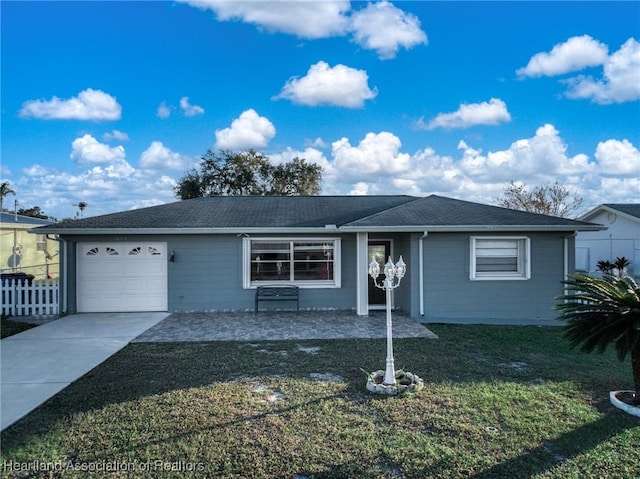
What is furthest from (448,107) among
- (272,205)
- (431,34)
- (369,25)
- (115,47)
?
(115,47)

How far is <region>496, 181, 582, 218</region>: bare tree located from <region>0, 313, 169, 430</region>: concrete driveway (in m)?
28.5

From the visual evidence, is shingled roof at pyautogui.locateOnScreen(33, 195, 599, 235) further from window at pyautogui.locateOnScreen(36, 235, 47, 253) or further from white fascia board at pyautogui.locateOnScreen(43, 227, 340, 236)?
window at pyautogui.locateOnScreen(36, 235, 47, 253)

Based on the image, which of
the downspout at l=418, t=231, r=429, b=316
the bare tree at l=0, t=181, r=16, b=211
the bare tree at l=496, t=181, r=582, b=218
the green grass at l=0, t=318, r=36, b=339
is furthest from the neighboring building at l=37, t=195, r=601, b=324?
the bare tree at l=0, t=181, r=16, b=211

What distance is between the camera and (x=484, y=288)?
31.8 feet

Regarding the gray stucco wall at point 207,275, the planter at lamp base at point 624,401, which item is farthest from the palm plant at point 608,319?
the gray stucco wall at point 207,275

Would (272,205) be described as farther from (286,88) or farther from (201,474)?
(201,474)

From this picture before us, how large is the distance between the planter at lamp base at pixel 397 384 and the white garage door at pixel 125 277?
A: 7428 mm

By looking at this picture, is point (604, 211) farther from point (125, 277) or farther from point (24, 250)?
point (24, 250)

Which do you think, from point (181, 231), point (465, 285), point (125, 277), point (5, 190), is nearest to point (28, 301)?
point (125, 277)

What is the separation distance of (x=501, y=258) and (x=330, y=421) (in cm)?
751

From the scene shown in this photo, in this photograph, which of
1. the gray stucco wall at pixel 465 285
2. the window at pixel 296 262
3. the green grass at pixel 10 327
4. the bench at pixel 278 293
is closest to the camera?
the green grass at pixel 10 327

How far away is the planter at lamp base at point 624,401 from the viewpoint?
419cm

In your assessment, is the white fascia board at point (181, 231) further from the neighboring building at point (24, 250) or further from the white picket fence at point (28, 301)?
the neighboring building at point (24, 250)

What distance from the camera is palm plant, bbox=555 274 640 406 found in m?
4.21
